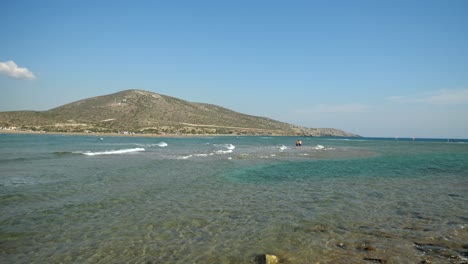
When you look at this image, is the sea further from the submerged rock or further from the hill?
the hill

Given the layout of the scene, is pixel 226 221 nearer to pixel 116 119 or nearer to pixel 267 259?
pixel 267 259

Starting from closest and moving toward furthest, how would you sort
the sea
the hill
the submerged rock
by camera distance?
the submerged rock < the sea < the hill

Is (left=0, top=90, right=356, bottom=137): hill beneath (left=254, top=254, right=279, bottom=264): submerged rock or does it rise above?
above

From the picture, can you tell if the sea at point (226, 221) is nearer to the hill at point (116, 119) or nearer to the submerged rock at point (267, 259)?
the submerged rock at point (267, 259)

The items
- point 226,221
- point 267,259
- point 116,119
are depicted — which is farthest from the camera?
point 116,119

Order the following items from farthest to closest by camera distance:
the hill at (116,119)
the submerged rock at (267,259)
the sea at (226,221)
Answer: the hill at (116,119) → the sea at (226,221) → the submerged rock at (267,259)

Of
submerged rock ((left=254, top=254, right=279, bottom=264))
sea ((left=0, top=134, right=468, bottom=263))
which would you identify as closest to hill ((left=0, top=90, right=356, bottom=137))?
sea ((left=0, top=134, right=468, bottom=263))

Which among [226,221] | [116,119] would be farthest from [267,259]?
[116,119]

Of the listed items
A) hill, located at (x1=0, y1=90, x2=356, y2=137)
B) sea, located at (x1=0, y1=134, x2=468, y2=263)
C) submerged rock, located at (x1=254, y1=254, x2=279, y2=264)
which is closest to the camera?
submerged rock, located at (x1=254, y1=254, x2=279, y2=264)

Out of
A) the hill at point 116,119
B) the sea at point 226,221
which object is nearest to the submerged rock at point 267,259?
the sea at point 226,221

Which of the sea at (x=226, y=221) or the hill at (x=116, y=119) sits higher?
the hill at (x=116, y=119)

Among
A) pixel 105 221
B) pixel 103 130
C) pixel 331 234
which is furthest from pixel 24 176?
pixel 103 130

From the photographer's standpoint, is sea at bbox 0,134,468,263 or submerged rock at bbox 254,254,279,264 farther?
sea at bbox 0,134,468,263

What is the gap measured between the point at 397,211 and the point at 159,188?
12490mm
